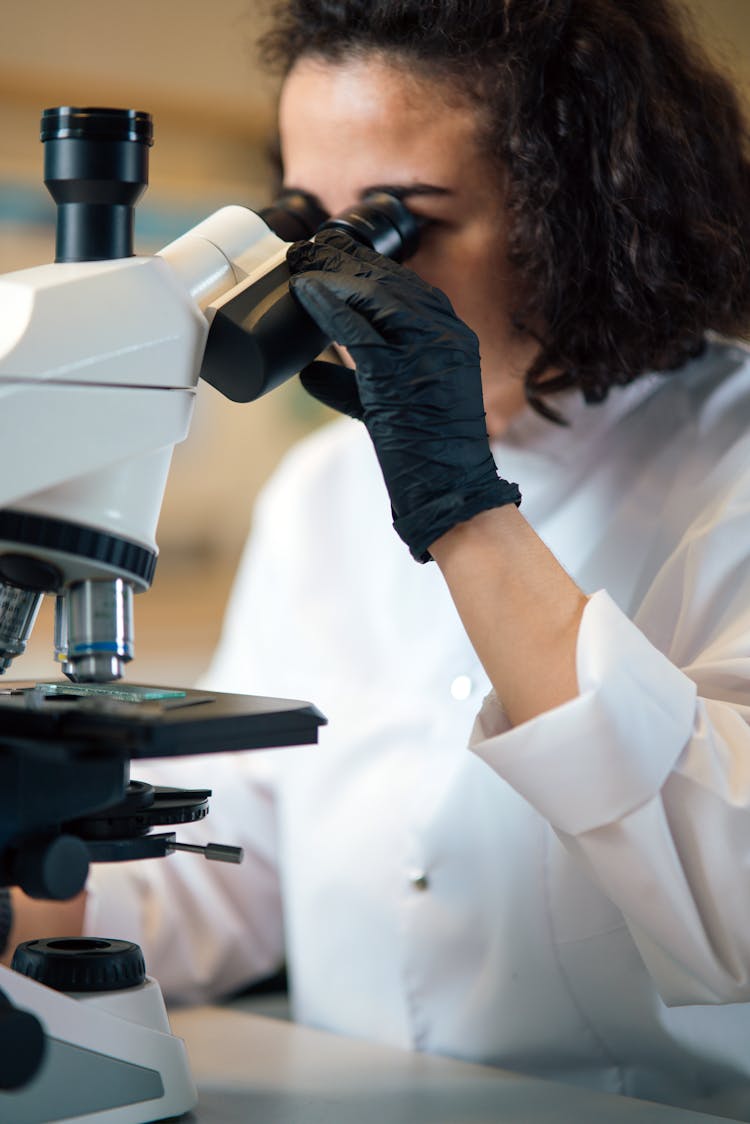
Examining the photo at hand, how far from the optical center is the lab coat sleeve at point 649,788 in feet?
2.96

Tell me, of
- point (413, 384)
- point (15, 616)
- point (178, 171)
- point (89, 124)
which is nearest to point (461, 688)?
point (413, 384)

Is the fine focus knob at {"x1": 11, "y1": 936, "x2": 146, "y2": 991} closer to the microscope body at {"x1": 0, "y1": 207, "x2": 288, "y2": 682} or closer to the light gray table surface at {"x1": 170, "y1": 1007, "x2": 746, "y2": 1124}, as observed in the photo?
the light gray table surface at {"x1": 170, "y1": 1007, "x2": 746, "y2": 1124}

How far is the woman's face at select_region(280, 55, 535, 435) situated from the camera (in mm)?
1176

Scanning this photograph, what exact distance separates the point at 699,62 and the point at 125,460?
88 centimetres

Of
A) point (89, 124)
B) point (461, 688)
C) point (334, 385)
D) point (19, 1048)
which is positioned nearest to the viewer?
point (19, 1048)

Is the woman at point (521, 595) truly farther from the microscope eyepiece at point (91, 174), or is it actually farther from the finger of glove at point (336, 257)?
the microscope eyepiece at point (91, 174)

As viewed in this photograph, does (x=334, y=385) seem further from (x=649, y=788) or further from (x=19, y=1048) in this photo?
(x=19, y=1048)

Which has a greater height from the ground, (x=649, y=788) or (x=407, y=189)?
(x=407, y=189)

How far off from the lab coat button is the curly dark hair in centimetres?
34

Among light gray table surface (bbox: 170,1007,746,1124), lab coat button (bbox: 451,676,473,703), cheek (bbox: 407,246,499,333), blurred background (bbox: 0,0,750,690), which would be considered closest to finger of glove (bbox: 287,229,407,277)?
cheek (bbox: 407,246,499,333)

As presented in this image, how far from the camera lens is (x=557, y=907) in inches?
48.4

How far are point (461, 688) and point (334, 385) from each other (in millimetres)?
441

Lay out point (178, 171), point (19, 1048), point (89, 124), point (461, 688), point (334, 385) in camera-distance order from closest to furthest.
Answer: point (19, 1048) < point (89, 124) < point (334, 385) < point (461, 688) < point (178, 171)

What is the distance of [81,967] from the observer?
920 millimetres
